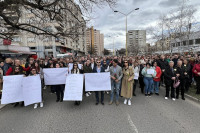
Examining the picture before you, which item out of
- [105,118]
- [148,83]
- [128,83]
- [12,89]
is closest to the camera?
[105,118]

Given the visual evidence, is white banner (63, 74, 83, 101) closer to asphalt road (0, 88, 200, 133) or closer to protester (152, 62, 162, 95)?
asphalt road (0, 88, 200, 133)

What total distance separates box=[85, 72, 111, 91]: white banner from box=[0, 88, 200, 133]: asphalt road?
2.45 feet

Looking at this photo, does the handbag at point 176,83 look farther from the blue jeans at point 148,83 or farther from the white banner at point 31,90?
the white banner at point 31,90

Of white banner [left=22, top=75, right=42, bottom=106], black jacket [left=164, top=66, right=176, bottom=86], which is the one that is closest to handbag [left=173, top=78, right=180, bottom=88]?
black jacket [left=164, top=66, right=176, bottom=86]

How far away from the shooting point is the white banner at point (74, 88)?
4.61 meters

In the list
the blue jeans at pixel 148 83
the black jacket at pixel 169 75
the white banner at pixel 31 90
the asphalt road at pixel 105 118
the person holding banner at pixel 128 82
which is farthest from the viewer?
the blue jeans at pixel 148 83

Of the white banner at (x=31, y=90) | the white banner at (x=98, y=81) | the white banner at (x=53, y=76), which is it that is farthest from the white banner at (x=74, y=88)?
the white banner at (x=31, y=90)

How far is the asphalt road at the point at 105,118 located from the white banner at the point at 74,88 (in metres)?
0.44

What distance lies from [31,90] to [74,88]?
184 cm

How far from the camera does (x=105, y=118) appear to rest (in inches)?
147

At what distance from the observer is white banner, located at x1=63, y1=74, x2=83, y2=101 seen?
181 inches

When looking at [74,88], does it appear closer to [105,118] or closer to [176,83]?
[105,118]

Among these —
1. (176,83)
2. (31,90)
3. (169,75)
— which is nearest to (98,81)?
(31,90)

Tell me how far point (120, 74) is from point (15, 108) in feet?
15.9
